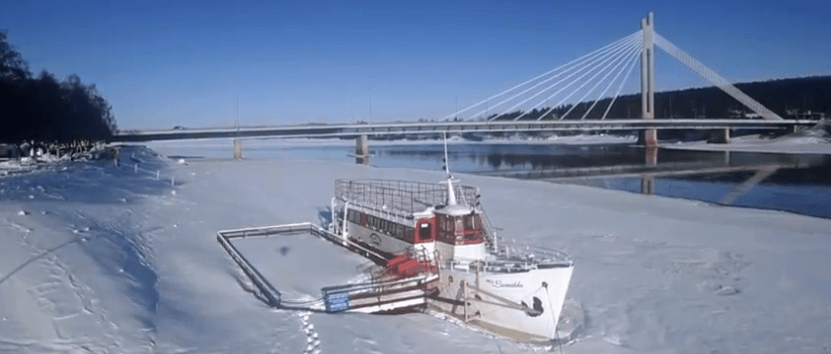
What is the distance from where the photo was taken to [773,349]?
1148cm

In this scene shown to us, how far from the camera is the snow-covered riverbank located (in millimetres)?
10086

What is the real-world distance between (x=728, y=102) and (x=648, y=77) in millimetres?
68897

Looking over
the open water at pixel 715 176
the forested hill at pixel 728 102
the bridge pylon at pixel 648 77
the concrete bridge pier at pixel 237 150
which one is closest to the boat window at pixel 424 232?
the open water at pixel 715 176

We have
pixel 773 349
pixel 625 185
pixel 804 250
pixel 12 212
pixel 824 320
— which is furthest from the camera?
pixel 625 185

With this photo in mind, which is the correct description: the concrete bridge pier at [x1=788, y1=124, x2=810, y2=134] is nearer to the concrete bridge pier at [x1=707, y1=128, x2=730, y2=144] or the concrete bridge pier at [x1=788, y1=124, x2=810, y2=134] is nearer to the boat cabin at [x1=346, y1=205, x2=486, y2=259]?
the concrete bridge pier at [x1=707, y1=128, x2=730, y2=144]

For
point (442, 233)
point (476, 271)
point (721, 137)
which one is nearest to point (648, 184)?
point (442, 233)

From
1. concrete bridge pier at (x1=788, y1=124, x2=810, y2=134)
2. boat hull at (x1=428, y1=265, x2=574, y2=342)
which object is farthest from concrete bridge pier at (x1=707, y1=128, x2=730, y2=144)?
boat hull at (x1=428, y1=265, x2=574, y2=342)

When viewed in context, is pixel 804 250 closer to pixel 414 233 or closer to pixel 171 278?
pixel 414 233

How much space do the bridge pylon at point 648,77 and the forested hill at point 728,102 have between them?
36625 mm

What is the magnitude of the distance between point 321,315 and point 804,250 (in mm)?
14529

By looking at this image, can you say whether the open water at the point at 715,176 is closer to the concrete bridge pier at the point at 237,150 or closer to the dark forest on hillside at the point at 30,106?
the concrete bridge pier at the point at 237,150

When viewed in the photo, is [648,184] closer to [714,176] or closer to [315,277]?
[714,176]

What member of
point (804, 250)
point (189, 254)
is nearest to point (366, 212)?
point (189, 254)

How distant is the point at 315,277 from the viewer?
1521 cm
